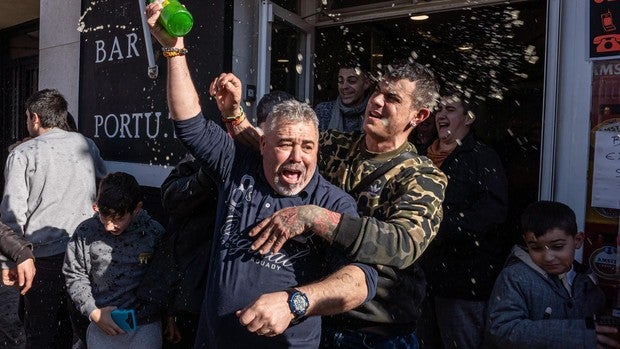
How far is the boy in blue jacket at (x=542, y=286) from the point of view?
2650 mm

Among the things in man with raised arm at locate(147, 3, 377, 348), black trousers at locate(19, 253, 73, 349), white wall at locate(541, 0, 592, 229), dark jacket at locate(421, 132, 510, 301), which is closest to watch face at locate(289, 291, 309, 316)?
man with raised arm at locate(147, 3, 377, 348)

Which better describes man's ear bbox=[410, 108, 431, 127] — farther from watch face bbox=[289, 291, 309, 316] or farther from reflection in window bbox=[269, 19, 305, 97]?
reflection in window bbox=[269, 19, 305, 97]

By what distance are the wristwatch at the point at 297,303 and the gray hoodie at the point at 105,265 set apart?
5.19 ft

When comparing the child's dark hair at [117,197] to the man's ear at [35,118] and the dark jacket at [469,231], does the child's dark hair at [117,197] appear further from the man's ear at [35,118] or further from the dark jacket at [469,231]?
the dark jacket at [469,231]

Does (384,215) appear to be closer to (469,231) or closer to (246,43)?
(469,231)

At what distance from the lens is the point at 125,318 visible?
312cm

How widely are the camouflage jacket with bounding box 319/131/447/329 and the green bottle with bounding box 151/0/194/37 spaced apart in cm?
90

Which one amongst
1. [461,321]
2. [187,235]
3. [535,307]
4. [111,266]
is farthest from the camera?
[461,321]

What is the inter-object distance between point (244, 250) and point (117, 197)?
1240 millimetres

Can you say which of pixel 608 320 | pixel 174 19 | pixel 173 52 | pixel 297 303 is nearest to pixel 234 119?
pixel 173 52

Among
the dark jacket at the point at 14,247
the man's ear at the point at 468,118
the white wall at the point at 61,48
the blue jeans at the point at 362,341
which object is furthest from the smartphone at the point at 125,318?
the white wall at the point at 61,48

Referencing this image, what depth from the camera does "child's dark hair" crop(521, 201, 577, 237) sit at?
2.75m

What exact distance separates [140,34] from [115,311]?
3459mm

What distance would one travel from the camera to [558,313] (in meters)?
2.69
